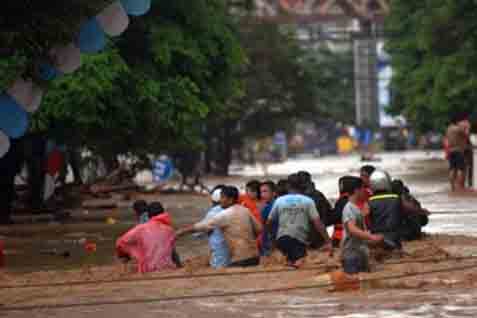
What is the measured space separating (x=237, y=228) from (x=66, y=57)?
2.91m

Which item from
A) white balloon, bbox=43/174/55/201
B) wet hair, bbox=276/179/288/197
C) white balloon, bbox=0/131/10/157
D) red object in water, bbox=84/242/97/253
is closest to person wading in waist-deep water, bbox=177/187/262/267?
wet hair, bbox=276/179/288/197

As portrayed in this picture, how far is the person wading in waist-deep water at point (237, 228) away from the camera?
53.5 feet

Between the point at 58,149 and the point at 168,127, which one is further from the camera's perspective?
the point at 58,149

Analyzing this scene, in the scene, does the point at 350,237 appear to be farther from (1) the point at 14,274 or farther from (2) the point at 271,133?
(2) the point at 271,133

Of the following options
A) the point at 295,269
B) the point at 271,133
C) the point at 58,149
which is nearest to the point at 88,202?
the point at 58,149

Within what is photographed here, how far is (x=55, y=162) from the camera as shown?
3422cm

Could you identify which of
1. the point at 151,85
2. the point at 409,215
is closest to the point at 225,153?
the point at 151,85

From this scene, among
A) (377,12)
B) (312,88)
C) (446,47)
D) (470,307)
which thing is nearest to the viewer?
(470,307)

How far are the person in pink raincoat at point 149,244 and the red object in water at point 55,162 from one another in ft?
56.9

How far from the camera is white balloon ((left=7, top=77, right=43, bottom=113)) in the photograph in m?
17.6

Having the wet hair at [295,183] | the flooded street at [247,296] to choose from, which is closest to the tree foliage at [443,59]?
the flooded street at [247,296]

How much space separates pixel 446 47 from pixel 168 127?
74.7 feet

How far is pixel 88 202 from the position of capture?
121ft

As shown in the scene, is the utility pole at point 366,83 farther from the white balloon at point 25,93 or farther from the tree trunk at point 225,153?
the white balloon at point 25,93
